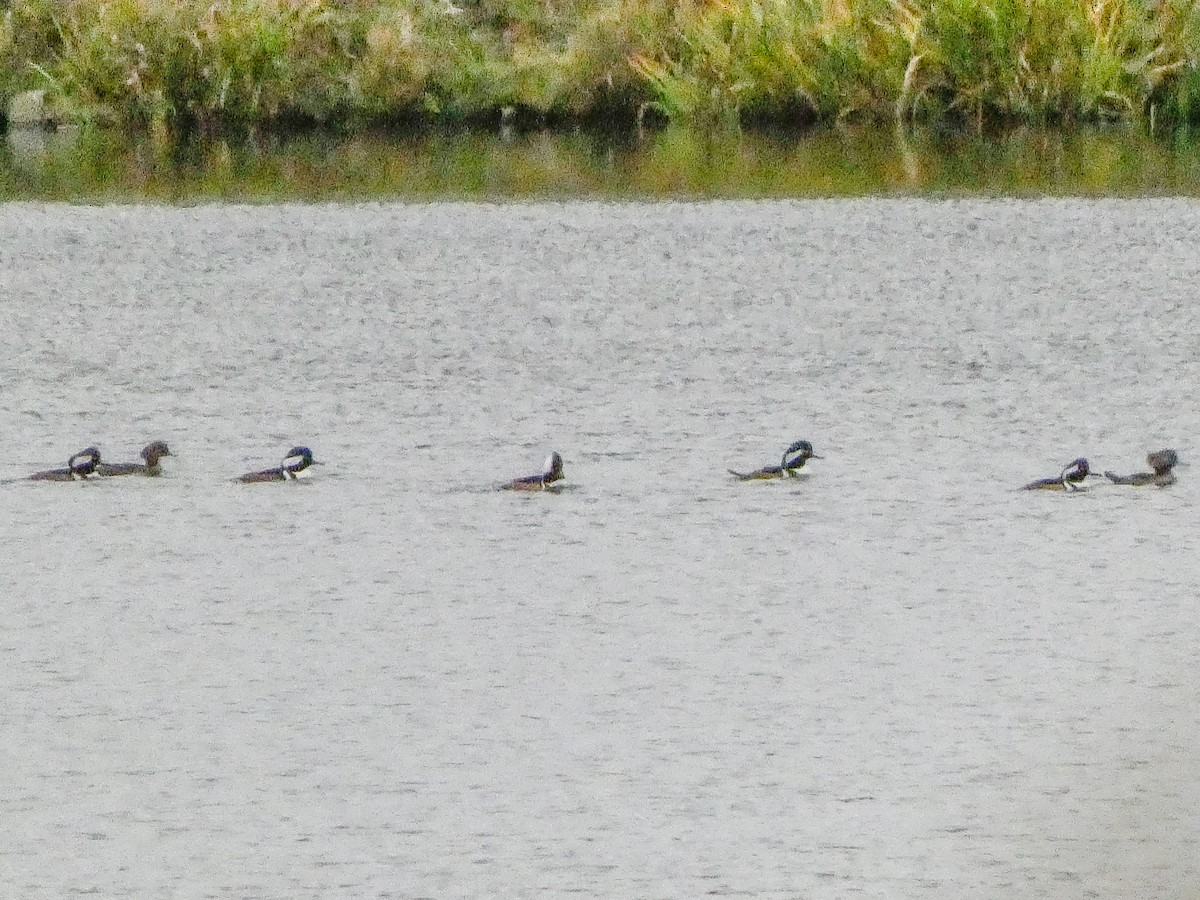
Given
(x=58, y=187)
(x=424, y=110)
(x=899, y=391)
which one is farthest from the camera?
(x=424, y=110)

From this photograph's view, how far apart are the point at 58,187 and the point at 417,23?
Answer: 8.40 meters

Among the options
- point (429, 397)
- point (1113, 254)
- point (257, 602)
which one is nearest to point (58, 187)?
point (1113, 254)

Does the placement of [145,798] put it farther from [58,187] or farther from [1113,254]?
[58,187]

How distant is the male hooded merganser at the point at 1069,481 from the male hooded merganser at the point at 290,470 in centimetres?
189

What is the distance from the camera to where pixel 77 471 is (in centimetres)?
733

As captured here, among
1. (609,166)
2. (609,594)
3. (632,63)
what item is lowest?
(609,594)

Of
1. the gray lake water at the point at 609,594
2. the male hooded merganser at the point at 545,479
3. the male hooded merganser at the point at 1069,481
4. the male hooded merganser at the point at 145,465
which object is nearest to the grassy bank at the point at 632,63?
the gray lake water at the point at 609,594

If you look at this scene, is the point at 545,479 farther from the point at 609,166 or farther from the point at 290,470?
the point at 609,166

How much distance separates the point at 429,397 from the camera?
8.70m

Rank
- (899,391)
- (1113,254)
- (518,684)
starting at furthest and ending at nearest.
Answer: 1. (1113,254)
2. (899,391)
3. (518,684)

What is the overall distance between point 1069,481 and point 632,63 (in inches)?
614

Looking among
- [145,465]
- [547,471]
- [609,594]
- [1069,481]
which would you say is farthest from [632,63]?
[609,594]

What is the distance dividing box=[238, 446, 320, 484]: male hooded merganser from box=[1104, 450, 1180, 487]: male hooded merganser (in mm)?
2092

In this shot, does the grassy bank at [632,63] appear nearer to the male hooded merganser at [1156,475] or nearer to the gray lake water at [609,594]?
the gray lake water at [609,594]
